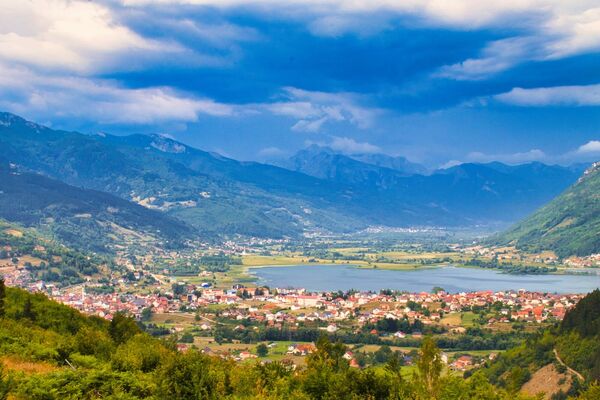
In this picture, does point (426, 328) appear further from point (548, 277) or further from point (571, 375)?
point (548, 277)

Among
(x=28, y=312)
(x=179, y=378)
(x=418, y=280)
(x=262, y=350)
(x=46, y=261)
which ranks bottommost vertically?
(x=262, y=350)

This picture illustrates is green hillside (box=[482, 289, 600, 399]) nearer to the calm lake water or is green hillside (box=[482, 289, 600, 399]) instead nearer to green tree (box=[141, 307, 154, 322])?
green tree (box=[141, 307, 154, 322])

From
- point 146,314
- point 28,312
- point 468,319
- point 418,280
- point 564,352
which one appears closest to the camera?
point 28,312

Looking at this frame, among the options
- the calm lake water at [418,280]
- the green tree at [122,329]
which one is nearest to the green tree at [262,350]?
the green tree at [122,329]

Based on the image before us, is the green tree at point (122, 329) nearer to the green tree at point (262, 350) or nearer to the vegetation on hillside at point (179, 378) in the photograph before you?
A: the vegetation on hillside at point (179, 378)

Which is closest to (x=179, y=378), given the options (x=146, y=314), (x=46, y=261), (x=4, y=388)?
(x=4, y=388)

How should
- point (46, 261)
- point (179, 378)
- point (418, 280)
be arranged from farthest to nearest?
1. point (46, 261)
2. point (418, 280)
3. point (179, 378)

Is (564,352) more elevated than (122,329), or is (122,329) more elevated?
(122,329)

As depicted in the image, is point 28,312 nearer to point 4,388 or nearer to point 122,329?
point 122,329
